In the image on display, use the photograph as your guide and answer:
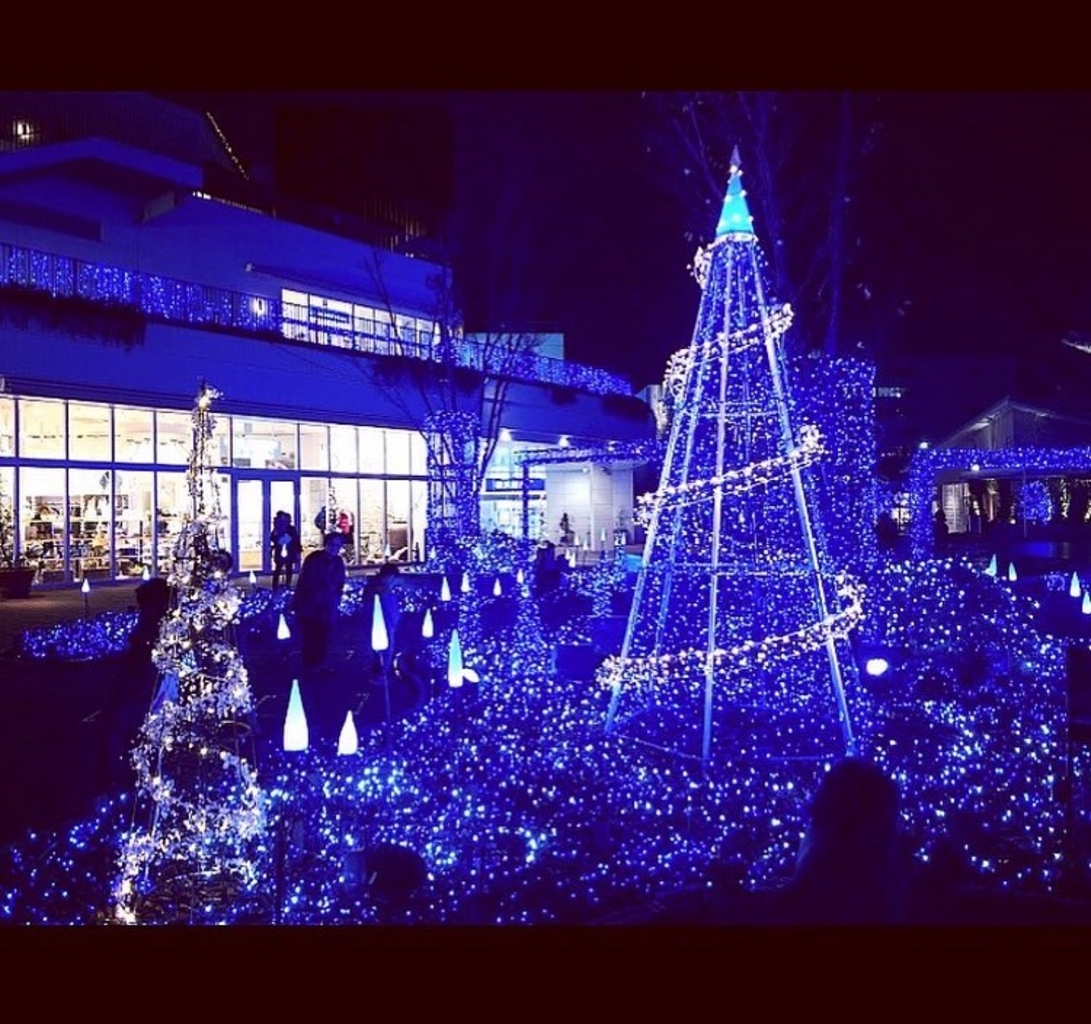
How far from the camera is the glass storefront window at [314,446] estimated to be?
76.2ft

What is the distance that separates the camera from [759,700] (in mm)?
7609

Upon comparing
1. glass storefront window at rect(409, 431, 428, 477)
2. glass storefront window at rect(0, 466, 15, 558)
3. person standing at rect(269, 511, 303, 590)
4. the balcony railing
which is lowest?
person standing at rect(269, 511, 303, 590)

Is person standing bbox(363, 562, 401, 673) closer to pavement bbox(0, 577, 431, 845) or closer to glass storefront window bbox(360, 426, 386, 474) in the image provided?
pavement bbox(0, 577, 431, 845)

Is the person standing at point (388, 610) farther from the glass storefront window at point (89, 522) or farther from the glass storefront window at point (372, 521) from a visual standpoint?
the glass storefront window at point (372, 521)

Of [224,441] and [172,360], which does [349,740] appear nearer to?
[172,360]

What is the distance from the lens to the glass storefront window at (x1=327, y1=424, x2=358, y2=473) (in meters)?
24.0

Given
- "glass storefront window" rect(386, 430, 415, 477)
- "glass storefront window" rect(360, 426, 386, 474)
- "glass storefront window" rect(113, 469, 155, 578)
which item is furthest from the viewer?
"glass storefront window" rect(386, 430, 415, 477)

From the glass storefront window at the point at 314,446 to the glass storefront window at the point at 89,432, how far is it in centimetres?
488

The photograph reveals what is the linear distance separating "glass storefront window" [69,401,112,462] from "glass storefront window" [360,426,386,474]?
6.83 m

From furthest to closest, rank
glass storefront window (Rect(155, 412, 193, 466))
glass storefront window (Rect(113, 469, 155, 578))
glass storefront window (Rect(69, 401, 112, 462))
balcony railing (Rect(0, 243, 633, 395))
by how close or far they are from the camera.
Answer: glass storefront window (Rect(155, 412, 193, 466)) → glass storefront window (Rect(113, 469, 155, 578)) → glass storefront window (Rect(69, 401, 112, 462)) → balcony railing (Rect(0, 243, 633, 395))

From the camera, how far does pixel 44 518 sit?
18453 mm

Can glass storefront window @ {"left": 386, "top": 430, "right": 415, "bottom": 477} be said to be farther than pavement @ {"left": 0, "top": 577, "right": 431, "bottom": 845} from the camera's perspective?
Yes

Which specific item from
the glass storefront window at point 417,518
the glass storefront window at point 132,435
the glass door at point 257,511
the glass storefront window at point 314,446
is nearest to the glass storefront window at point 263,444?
the glass storefront window at point 314,446

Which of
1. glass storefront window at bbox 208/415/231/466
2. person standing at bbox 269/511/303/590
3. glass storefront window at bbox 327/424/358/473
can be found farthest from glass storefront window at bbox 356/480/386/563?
person standing at bbox 269/511/303/590
